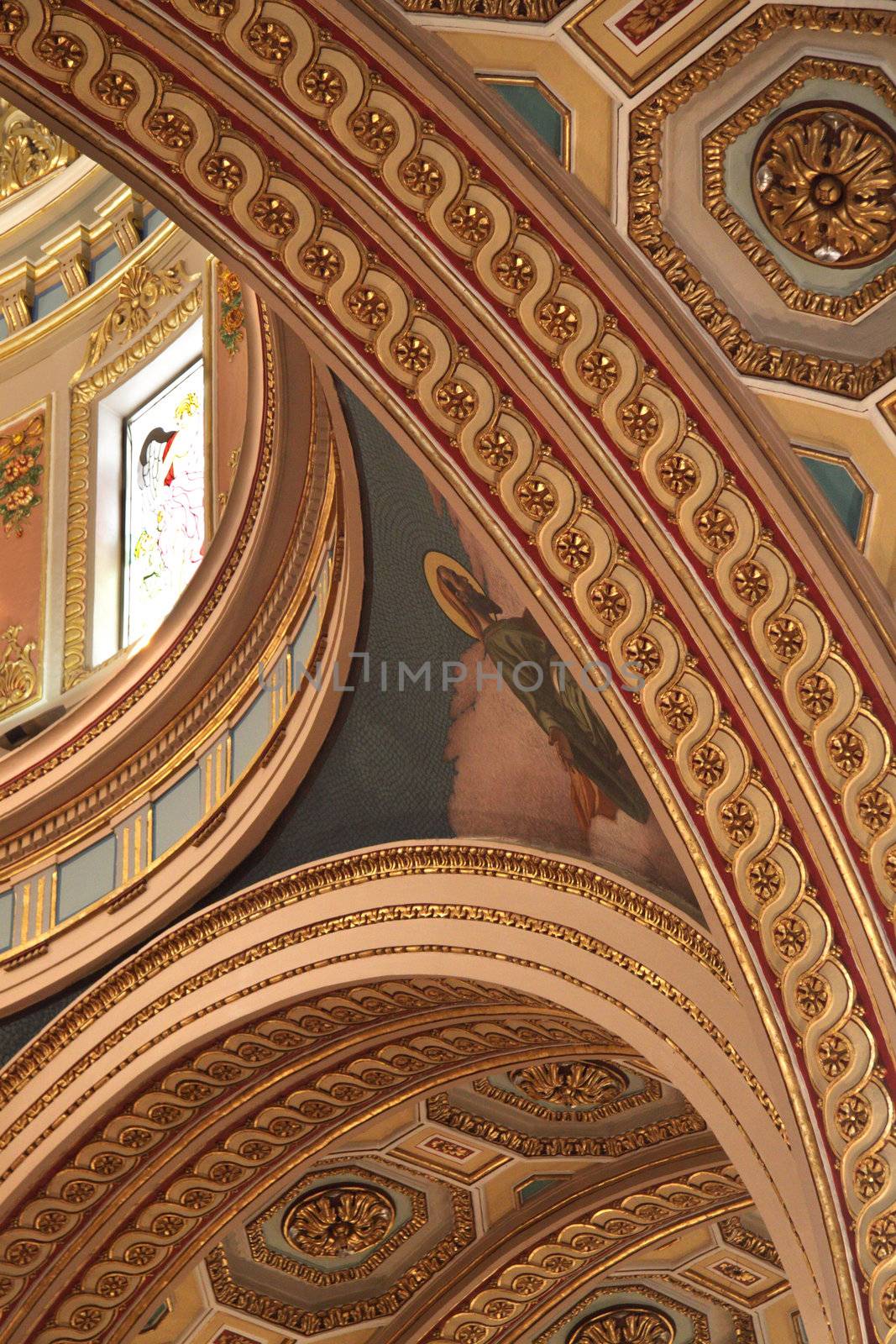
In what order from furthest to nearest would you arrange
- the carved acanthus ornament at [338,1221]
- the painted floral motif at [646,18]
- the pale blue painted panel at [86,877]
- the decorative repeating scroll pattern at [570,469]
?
the carved acanthus ornament at [338,1221] → the pale blue painted panel at [86,877] → the decorative repeating scroll pattern at [570,469] → the painted floral motif at [646,18]

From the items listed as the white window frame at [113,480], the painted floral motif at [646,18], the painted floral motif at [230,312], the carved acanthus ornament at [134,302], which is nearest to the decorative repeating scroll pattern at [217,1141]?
the white window frame at [113,480]

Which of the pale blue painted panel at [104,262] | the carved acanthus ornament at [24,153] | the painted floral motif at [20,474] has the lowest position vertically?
the painted floral motif at [20,474]

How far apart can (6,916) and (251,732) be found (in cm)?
193

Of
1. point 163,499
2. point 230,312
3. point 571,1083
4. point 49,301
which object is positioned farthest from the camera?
point 49,301

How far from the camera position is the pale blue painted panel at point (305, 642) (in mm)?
8221

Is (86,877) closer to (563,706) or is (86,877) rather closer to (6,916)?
(6,916)

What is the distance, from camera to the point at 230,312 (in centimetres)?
1011

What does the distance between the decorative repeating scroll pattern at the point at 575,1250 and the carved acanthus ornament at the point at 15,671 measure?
13.6ft

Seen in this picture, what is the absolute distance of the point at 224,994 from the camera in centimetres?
809

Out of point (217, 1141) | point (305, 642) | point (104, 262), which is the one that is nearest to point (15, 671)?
point (104, 262)

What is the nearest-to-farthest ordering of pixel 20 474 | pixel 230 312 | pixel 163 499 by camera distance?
pixel 230 312 < pixel 163 499 < pixel 20 474

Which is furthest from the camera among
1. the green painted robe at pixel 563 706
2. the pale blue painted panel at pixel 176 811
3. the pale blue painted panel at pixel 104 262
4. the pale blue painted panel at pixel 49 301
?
the pale blue painted panel at pixel 49 301

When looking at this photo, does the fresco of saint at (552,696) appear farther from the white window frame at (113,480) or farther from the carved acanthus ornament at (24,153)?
the carved acanthus ornament at (24,153)

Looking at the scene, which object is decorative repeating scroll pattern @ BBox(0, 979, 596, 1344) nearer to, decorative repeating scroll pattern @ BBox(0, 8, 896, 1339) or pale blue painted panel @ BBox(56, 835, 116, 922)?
pale blue painted panel @ BBox(56, 835, 116, 922)
